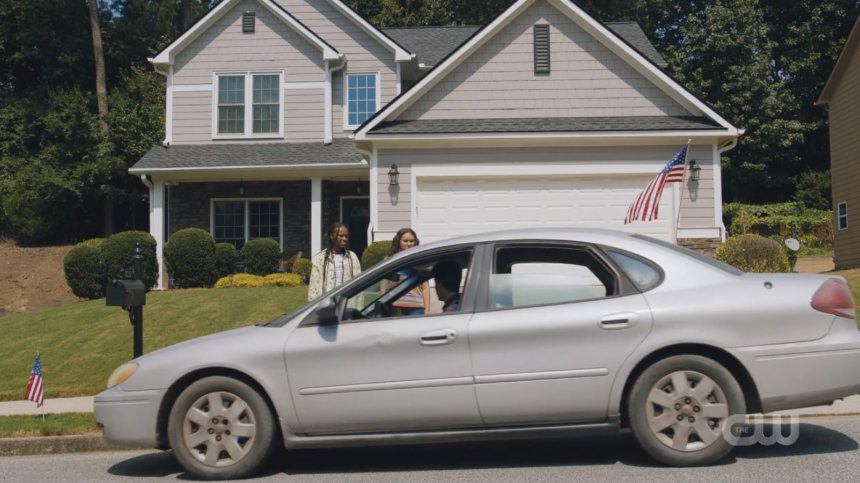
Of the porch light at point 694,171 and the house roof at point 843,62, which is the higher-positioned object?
the house roof at point 843,62

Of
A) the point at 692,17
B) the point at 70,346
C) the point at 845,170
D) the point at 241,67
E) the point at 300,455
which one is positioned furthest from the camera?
the point at 692,17

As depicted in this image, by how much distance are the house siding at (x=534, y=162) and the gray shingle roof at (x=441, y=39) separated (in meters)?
8.25

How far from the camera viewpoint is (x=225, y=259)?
20578mm

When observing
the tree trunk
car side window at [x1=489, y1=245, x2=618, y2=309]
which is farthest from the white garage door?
the tree trunk

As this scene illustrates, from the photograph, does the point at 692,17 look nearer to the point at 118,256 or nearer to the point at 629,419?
the point at 118,256

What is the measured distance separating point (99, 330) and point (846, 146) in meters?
21.4

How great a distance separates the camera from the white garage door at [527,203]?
651 inches

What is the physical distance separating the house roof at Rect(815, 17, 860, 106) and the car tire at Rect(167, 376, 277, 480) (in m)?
23.7

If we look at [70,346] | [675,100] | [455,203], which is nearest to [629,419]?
[70,346]

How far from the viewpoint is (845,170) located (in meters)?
26.2

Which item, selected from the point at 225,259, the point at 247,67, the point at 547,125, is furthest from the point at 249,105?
the point at 547,125

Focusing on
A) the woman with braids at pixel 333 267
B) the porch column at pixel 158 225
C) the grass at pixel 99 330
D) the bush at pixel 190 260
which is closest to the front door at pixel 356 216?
the bush at pixel 190 260

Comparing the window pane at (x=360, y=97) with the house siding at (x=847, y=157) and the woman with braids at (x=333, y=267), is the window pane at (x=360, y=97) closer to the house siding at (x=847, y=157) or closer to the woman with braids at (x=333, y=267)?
the house siding at (x=847, y=157)

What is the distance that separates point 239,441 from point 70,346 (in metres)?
7.61
